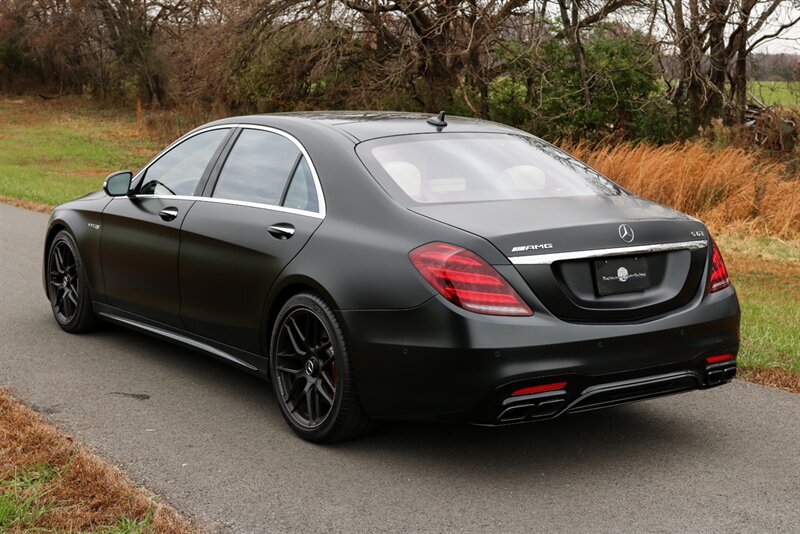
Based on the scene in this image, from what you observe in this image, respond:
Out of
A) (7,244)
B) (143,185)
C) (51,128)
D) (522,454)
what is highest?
(143,185)

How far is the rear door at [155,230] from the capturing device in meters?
6.35

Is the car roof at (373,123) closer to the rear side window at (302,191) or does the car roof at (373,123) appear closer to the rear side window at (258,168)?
the rear side window at (258,168)

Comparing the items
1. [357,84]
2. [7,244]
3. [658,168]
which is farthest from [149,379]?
[357,84]

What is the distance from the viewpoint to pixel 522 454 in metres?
5.10

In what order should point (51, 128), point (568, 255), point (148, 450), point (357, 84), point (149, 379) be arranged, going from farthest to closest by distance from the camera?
point (51, 128) < point (357, 84) < point (149, 379) < point (148, 450) < point (568, 255)

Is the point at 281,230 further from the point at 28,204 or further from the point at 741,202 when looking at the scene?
the point at 28,204

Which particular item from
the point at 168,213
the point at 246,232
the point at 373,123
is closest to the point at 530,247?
the point at 373,123

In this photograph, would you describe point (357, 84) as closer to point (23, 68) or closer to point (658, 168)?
point (658, 168)

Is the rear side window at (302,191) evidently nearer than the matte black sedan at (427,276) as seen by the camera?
No

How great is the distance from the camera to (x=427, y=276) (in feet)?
15.1

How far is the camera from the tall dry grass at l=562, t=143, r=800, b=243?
14.1 m

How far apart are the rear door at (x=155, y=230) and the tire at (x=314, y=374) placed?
1163 millimetres

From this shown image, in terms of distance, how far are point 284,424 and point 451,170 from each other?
155 cm

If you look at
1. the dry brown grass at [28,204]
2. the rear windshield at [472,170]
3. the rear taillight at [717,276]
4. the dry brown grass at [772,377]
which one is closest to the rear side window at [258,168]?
the rear windshield at [472,170]
